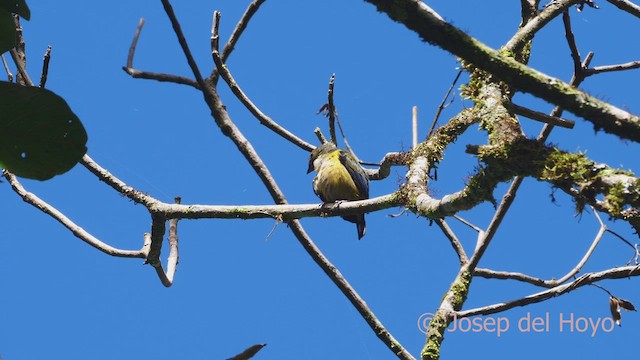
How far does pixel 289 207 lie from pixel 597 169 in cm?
214

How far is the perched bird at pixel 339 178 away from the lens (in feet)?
21.7

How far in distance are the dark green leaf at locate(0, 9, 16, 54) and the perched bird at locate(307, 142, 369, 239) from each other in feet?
15.3

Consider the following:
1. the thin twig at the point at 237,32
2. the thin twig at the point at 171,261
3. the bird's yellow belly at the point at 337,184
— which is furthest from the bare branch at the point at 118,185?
the bird's yellow belly at the point at 337,184

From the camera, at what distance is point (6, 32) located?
1.88 metres

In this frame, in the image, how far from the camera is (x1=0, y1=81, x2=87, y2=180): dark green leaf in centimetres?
180

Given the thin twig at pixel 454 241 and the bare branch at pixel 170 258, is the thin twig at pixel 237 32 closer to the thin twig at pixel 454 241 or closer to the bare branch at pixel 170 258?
the bare branch at pixel 170 258

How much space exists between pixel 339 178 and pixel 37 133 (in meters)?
4.83

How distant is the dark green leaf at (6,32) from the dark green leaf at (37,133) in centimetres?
16

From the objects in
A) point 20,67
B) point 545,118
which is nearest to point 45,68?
point 20,67

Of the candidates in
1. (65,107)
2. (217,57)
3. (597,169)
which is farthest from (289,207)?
(65,107)

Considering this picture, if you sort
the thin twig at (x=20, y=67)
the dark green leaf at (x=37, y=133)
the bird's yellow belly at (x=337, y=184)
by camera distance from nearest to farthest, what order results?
the dark green leaf at (x=37, y=133) < the thin twig at (x=20, y=67) < the bird's yellow belly at (x=337, y=184)

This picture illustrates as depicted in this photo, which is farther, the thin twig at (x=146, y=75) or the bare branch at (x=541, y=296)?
the thin twig at (x=146, y=75)

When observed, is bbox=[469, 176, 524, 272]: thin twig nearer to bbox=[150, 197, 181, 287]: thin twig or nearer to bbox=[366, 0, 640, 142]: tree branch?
bbox=[150, 197, 181, 287]: thin twig

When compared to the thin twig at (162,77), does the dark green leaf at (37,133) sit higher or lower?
lower
